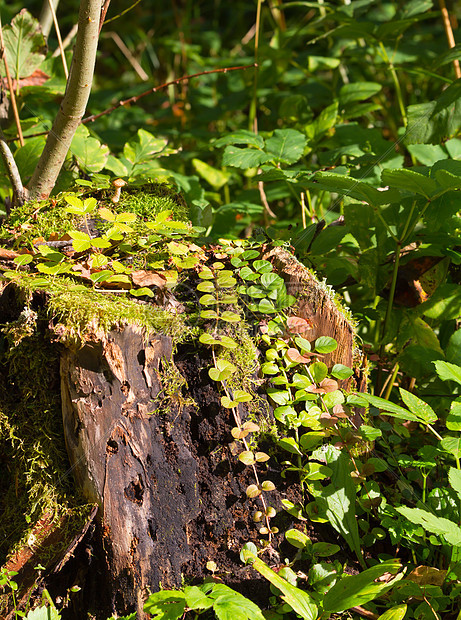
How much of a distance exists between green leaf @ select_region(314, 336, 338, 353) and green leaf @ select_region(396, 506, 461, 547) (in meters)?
0.44

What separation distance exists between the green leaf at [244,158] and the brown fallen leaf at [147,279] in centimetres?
71

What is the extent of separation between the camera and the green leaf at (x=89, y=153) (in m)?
1.94

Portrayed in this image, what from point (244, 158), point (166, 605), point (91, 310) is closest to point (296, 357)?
point (91, 310)

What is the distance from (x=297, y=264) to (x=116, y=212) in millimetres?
604

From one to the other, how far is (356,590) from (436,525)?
0.73 ft

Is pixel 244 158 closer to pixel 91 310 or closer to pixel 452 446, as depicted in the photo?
pixel 91 310

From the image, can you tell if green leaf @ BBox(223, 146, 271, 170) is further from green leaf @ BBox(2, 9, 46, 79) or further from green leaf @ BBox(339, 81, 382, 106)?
green leaf @ BBox(2, 9, 46, 79)

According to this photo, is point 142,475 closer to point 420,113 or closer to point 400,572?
point 400,572

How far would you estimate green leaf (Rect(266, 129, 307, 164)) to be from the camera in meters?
1.95

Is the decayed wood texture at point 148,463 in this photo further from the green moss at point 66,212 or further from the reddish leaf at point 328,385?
the green moss at point 66,212

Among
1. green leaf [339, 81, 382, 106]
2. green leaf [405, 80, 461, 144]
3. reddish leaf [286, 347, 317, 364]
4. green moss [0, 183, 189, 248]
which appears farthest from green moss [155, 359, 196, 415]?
green leaf [339, 81, 382, 106]

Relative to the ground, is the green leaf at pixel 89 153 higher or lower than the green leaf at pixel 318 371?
higher

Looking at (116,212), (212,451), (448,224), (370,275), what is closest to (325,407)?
(212,451)

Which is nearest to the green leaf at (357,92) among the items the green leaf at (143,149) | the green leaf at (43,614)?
the green leaf at (143,149)
